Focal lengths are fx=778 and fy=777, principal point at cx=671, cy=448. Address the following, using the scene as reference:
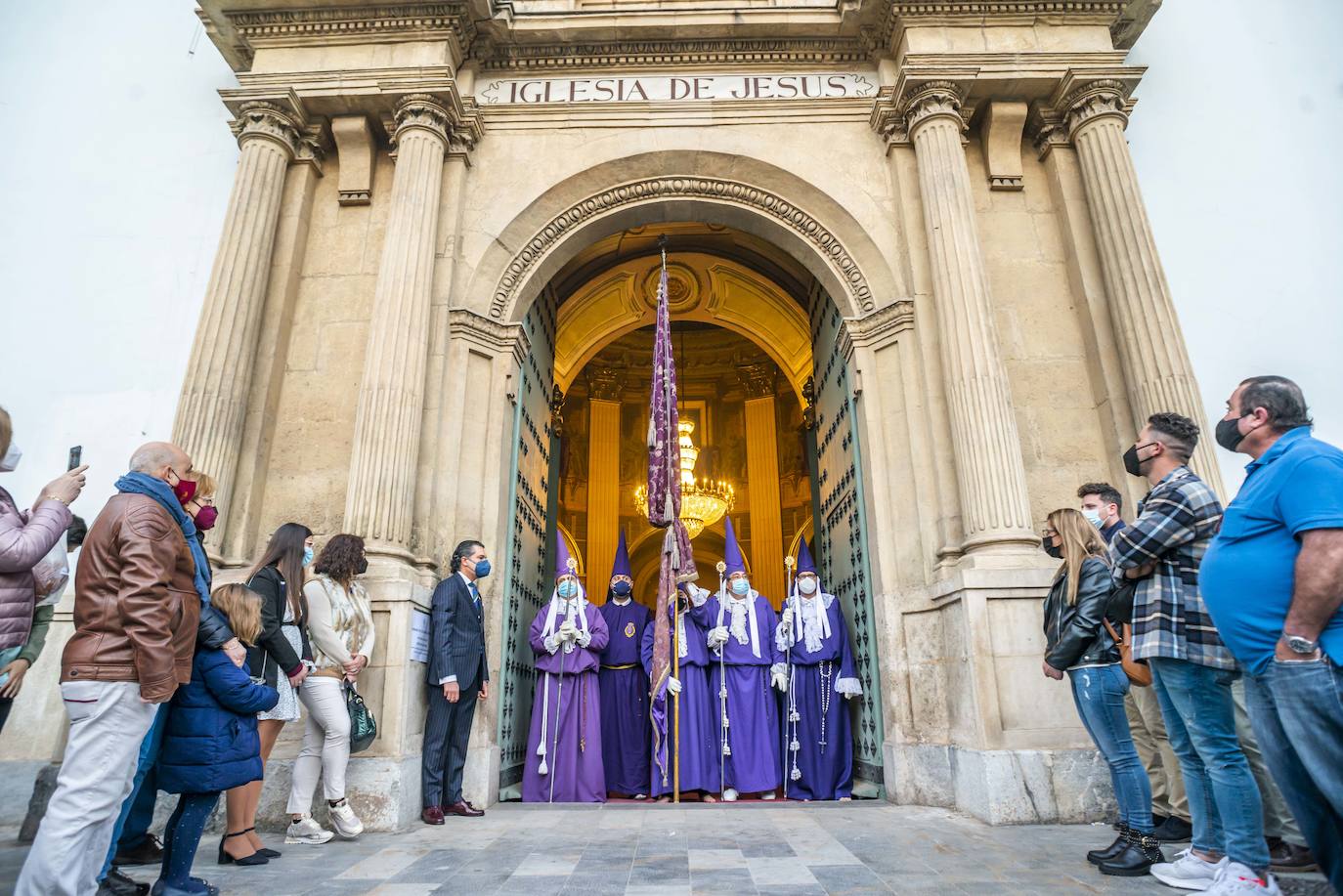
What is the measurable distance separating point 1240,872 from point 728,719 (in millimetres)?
4479

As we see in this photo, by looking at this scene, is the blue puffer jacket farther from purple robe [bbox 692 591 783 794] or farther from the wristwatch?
purple robe [bbox 692 591 783 794]

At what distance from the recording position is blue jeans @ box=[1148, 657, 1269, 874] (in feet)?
9.37

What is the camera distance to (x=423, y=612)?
571 cm

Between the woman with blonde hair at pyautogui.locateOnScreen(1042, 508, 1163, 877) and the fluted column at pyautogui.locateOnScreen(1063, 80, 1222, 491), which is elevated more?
the fluted column at pyautogui.locateOnScreen(1063, 80, 1222, 491)

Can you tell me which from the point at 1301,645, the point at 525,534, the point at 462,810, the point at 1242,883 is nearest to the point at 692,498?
the point at 525,534

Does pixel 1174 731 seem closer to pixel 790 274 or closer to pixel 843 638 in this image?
pixel 843 638

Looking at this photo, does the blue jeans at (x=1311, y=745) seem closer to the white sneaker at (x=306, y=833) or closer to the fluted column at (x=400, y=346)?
the white sneaker at (x=306, y=833)

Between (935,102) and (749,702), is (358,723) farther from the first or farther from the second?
(935,102)

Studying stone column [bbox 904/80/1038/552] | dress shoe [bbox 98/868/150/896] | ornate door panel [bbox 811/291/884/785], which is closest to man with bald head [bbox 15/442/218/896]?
dress shoe [bbox 98/868/150/896]

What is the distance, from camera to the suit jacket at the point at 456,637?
18.0 feet

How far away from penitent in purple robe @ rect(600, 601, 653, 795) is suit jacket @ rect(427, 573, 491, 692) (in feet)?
5.94

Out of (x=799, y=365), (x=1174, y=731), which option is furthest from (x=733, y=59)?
(x=1174, y=731)

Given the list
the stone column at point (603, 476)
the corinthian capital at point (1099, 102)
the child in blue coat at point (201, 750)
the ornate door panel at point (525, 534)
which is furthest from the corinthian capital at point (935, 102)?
the stone column at point (603, 476)

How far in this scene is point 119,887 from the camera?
325 cm
